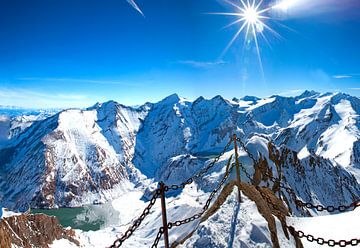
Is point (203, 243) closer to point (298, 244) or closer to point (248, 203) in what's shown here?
point (248, 203)

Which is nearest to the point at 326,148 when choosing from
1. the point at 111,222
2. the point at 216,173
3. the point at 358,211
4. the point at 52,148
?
the point at 216,173

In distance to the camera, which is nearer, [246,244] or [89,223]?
[246,244]

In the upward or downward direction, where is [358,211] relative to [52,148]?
upward

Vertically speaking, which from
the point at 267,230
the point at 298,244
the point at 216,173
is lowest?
the point at 216,173

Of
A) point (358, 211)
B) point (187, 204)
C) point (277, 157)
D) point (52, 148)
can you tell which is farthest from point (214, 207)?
point (52, 148)

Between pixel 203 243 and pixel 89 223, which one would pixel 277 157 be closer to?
pixel 203 243

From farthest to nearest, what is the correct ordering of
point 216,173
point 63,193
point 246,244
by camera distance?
point 63,193 → point 216,173 → point 246,244

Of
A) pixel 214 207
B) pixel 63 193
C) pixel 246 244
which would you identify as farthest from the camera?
pixel 63 193
